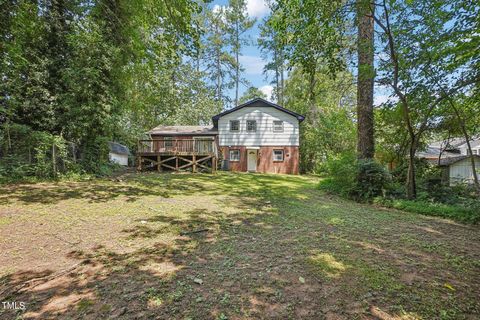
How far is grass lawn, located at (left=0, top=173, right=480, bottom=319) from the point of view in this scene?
1901 mm

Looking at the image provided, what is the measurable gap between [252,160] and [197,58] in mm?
10220

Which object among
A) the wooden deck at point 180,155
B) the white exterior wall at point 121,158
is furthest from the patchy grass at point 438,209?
the white exterior wall at point 121,158

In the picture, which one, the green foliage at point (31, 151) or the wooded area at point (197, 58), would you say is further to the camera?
the green foliage at point (31, 151)

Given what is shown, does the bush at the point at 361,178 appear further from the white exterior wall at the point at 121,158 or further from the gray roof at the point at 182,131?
the white exterior wall at the point at 121,158

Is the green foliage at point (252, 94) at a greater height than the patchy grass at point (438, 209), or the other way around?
the green foliage at point (252, 94)

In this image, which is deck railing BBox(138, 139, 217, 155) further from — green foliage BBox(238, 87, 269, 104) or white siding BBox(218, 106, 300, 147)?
green foliage BBox(238, 87, 269, 104)

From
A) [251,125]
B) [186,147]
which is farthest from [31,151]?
[251,125]

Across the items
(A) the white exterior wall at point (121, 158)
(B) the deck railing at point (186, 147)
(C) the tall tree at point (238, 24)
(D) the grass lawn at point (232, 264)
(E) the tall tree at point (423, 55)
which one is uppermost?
(C) the tall tree at point (238, 24)

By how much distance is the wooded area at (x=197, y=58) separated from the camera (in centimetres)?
480

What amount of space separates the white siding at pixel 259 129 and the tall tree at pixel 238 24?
12019 millimetres

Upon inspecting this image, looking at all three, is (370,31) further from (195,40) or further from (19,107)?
(19,107)

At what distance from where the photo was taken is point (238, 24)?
25188mm

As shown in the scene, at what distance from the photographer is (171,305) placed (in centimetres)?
192

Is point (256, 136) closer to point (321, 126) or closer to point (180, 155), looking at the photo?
point (321, 126)
